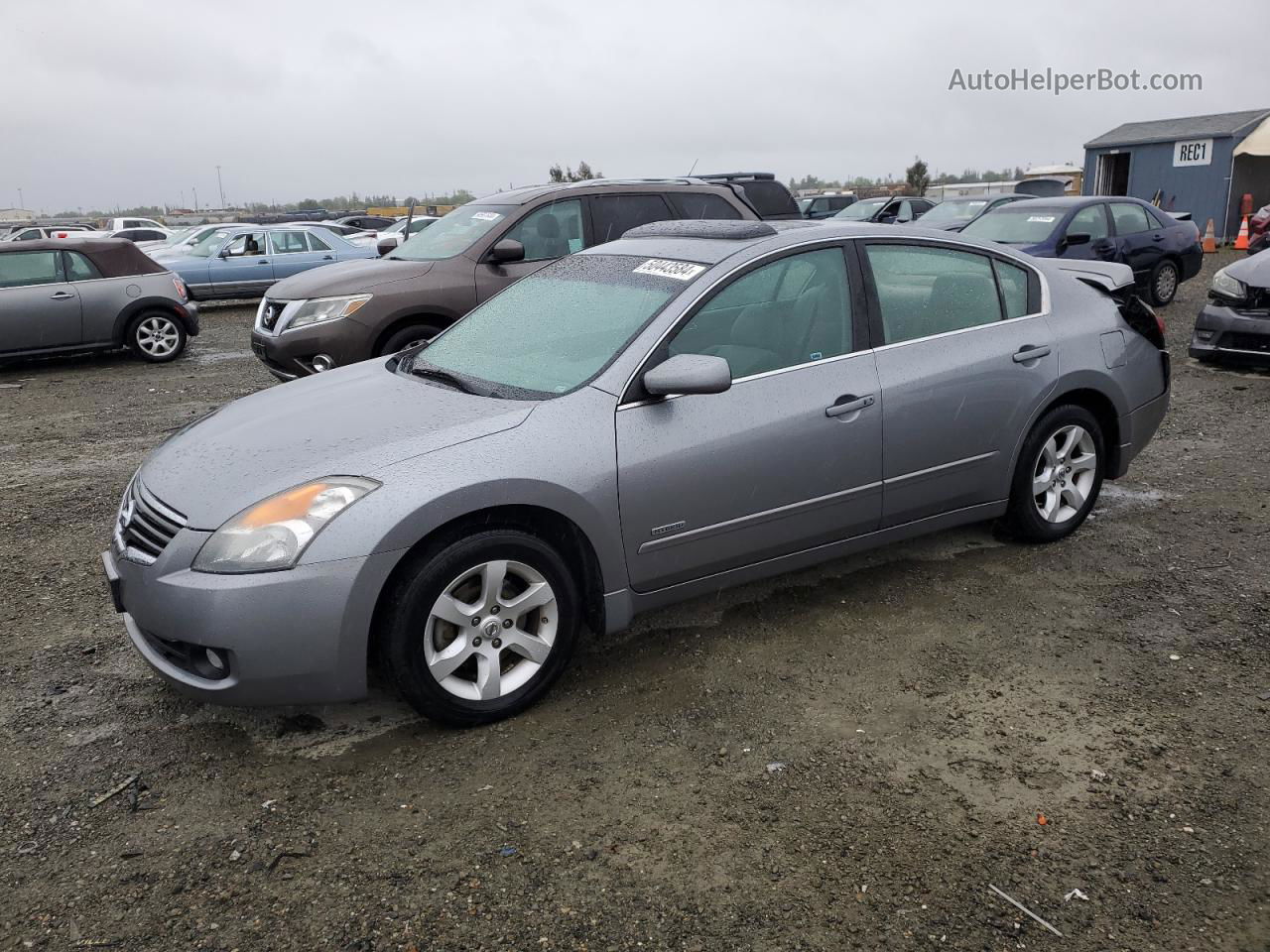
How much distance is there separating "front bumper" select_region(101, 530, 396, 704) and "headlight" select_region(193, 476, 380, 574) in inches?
1.6

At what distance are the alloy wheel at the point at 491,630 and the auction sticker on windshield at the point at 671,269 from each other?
136cm

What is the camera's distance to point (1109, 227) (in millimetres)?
12602

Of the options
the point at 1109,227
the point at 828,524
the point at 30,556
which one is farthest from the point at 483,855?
the point at 1109,227

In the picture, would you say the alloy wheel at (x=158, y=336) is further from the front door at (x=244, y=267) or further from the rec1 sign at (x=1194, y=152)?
the rec1 sign at (x=1194, y=152)

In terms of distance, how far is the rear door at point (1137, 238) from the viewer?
41.5 feet

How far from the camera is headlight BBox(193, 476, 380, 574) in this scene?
3123 millimetres

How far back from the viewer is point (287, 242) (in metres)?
17.3

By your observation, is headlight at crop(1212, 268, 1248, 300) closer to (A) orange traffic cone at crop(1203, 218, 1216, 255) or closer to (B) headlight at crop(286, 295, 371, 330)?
(B) headlight at crop(286, 295, 371, 330)

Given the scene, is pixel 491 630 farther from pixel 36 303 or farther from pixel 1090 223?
pixel 1090 223

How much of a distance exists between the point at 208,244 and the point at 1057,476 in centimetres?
1631

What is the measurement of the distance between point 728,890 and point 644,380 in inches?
66.4

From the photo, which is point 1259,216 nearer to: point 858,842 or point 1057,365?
point 1057,365

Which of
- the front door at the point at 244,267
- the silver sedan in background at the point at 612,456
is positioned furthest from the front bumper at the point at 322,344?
the front door at the point at 244,267

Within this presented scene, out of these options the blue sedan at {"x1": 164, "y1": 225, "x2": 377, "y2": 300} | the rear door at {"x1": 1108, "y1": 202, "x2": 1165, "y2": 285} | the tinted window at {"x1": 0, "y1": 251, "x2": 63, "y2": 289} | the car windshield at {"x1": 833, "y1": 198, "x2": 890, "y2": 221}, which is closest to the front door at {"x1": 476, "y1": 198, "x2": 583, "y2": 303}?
the tinted window at {"x1": 0, "y1": 251, "x2": 63, "y2": 289}
